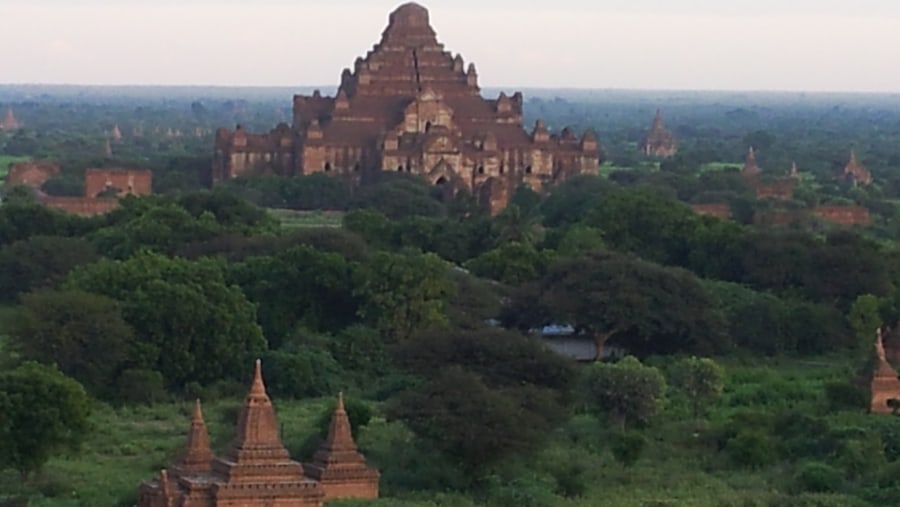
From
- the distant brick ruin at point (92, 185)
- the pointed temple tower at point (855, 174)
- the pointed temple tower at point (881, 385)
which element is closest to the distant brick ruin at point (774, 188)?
the pointed temple tower at point (855, 174)

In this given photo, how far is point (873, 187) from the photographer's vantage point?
115 metres

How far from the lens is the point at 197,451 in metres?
31.2

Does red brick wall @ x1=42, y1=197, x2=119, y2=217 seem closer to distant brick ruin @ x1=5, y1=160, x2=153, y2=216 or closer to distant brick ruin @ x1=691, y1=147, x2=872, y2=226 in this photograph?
distant brick ruin @ x1=5, y1=160, x2=153, y2=216

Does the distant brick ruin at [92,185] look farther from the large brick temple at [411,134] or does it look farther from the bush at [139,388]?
the bush at [139,388]

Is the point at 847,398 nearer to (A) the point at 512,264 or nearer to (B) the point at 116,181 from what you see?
(A) the point at 512,264

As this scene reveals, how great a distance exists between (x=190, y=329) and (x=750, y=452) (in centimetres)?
1398

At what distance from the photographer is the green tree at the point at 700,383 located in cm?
4222

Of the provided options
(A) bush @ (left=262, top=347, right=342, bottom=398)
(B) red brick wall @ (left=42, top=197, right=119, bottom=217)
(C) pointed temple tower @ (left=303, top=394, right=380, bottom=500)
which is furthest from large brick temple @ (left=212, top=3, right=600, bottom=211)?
(C) pointed temple tower @ (left=303, top=394, right=380, bottom=500)

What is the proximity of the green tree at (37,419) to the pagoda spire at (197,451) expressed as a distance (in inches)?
161

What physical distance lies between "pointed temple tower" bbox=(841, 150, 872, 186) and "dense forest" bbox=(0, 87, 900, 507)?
166 feet

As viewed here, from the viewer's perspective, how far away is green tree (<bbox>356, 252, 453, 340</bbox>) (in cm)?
5000

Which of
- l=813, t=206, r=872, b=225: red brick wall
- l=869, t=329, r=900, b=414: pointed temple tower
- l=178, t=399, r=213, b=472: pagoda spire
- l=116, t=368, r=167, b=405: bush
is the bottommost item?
l=813, t=206, r=872, b=225: red brick wall

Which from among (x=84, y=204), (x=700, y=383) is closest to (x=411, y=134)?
(x=84, y=204)

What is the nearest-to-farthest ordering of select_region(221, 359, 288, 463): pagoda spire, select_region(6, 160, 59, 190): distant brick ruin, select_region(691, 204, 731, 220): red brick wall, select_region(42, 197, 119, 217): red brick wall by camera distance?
select_region(221, 359, 288, 463): pagoda spire < select_region(42, 197, 119, 217): red brick wall < select_region(691, 204, 731, 220): red brick wall < select_region(6, 160, 59, 190): distant brick ruin
